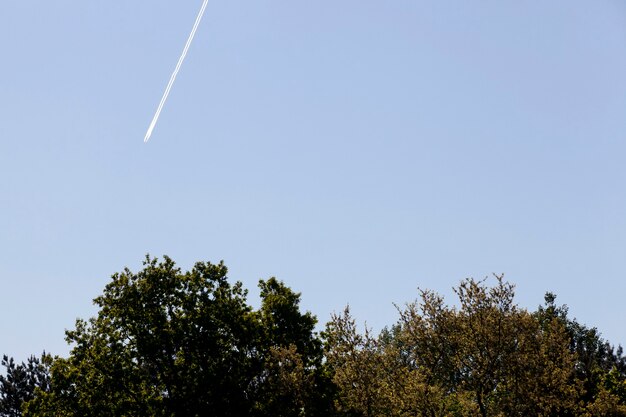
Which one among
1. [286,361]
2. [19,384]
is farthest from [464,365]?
[19,384]

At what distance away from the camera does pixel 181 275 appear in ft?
154

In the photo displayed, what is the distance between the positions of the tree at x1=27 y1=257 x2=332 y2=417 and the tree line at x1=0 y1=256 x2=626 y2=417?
69 mm

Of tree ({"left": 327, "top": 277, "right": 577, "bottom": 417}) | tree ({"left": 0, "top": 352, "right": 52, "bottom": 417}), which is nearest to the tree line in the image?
tree ({"left": 327, "top": 277, "right": 577, "bottom": 417})

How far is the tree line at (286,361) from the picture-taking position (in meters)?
31.7

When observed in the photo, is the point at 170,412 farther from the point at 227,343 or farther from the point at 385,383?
the point at 385,383

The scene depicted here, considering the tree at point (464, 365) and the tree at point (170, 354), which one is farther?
the tree at point (170, 354)

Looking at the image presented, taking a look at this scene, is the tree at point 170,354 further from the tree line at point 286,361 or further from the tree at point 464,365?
the tree at point 464,365

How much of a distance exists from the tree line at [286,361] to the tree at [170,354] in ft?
0.23

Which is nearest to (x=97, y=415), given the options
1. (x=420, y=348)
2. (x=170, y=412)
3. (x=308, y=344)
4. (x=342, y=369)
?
(x=170, y=412)

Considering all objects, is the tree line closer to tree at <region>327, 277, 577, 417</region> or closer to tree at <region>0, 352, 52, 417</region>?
tree at <region>327, 277, 577, 417</region>

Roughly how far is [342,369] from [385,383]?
2138 mm

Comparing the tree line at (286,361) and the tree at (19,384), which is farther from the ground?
the tree at (19,384)

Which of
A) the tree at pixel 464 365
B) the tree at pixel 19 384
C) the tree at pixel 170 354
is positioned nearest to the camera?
the tree at pixel 464 365

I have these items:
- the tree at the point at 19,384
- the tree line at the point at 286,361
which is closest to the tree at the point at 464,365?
the tree line at the point at 286,361
